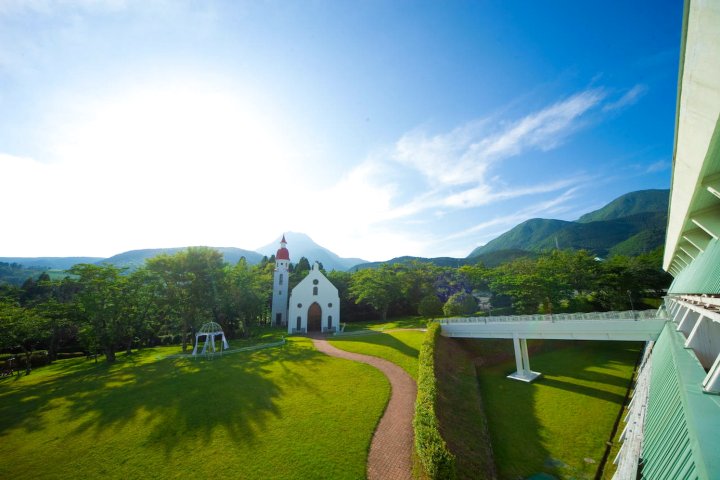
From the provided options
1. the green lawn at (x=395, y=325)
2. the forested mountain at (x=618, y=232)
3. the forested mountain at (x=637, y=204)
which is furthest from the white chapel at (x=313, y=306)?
the forested mountain at (x=637, y=204)

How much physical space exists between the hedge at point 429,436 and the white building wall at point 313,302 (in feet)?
79.2

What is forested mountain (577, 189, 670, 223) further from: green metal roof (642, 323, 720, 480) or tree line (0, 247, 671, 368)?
green metal roof (642, 323, 720, 480)

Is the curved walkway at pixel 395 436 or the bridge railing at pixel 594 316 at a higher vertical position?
the bridge railing at pixel 594 316

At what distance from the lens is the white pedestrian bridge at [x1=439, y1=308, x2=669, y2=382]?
1703 centimetres

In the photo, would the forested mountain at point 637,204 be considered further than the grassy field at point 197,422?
Yes

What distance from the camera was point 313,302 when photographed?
40.3m

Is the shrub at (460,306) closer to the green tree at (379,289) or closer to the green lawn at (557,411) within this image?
the green lawn at (557,411)

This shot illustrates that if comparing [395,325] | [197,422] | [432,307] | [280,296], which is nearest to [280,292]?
[280,296]

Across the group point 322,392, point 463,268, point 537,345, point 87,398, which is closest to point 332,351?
point 322,392

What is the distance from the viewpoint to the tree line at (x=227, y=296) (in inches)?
1046

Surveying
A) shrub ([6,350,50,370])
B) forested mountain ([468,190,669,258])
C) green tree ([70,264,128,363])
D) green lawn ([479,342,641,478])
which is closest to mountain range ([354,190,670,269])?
forested mountain ([468,190,669,258])

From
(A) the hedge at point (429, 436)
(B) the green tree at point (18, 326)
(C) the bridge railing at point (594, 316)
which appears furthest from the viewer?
(B) the green tree at point (18, 326)

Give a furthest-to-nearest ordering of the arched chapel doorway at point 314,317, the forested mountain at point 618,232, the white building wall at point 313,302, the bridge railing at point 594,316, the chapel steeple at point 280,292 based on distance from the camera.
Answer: the forested mountain at point 618,232 < the chapel steeple at point 280,292 < the arched chapel doorway at point 314,317 < the white building wall at point 313,302 < the bridge railing at point 594,316

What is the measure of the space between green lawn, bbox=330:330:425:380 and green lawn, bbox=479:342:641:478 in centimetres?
567
